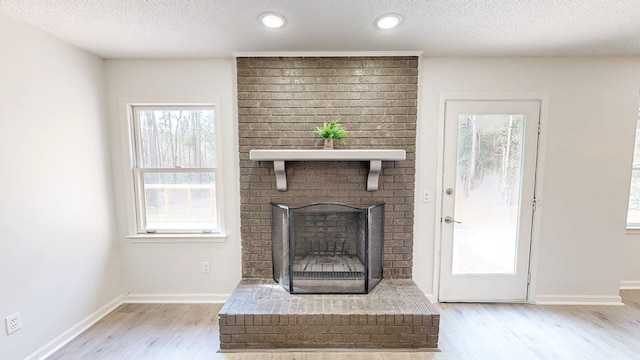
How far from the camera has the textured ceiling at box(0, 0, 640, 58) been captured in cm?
166

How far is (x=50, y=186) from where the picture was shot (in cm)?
197

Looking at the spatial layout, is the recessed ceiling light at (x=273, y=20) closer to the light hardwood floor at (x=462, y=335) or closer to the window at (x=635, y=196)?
the light hardwood floor at (x=462, y=335)

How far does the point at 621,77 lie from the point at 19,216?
488cm

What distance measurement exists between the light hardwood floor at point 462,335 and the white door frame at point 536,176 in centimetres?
30

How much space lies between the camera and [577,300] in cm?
261

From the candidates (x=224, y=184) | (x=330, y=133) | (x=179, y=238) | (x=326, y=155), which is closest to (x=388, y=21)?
(x=330, y=133)

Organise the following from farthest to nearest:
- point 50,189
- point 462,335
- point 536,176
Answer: point 536,176 < point 462,335 < point 50,189

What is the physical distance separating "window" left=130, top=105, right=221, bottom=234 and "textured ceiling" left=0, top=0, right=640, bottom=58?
0.56 metres

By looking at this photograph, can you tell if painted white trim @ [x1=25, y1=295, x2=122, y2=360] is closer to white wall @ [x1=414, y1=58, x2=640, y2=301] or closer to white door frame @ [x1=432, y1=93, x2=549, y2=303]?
white wall @ [x1=414, y1=58, x2=640, y2=301]

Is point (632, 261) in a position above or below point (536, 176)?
below

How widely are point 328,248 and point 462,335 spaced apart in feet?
4.11

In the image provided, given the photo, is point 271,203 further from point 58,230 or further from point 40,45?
point 40,45

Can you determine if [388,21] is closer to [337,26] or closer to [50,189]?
[337,26]

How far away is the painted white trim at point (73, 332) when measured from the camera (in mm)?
1915
